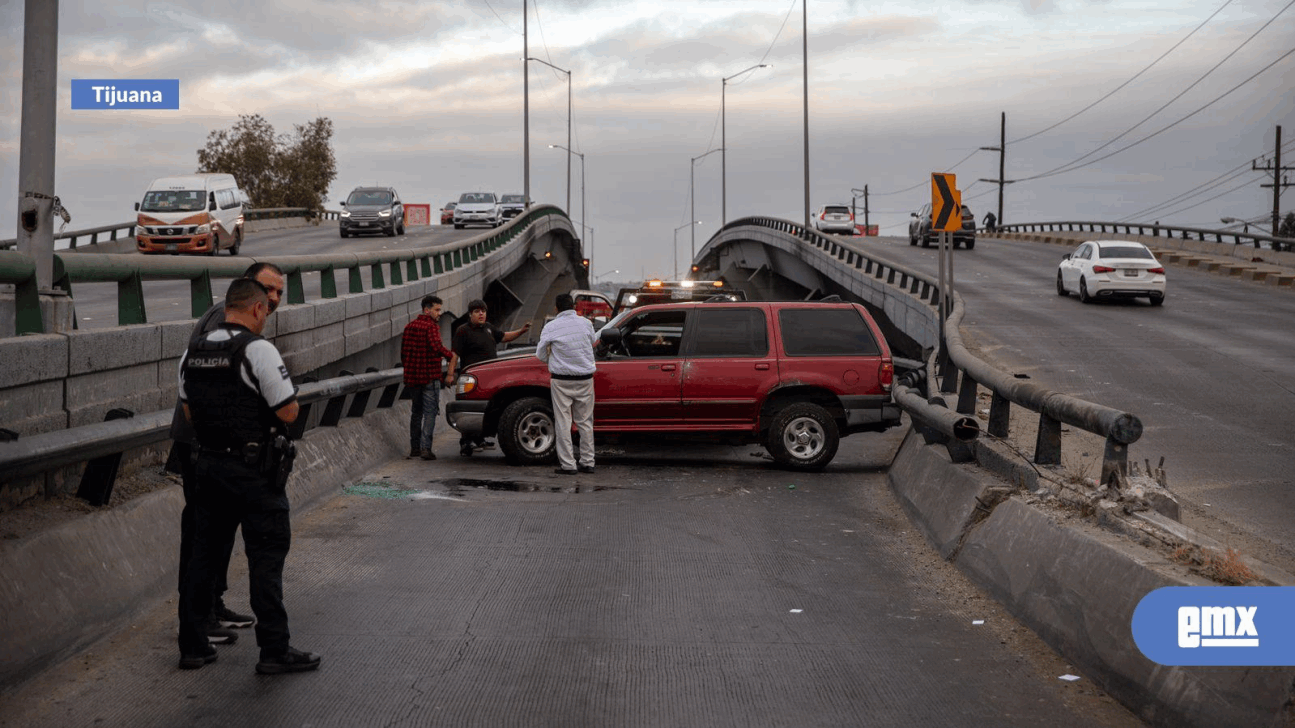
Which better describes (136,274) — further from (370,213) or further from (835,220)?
(835,220)

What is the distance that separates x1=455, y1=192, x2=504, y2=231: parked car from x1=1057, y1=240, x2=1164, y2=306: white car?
1361 inches

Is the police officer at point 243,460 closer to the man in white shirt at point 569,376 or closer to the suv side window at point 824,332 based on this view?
the man in white shirt at point 569,376

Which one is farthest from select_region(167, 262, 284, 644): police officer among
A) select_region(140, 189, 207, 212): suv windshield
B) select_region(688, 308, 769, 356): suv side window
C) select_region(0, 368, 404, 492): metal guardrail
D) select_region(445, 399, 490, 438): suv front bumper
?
select_region(140, 189, 207, 212): suv windshield

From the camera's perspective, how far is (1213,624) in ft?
17.4

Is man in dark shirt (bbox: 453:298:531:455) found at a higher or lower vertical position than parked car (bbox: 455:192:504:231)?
lower

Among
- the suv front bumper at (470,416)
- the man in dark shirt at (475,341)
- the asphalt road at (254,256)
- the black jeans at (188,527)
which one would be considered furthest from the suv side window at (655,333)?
the black jeans at (188,527)

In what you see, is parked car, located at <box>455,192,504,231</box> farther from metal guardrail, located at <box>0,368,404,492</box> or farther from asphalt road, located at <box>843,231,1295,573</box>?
metal guardrail, located at <box>0,368,404,492</box>

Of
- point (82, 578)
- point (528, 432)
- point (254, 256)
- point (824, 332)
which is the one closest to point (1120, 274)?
point (824, 332)

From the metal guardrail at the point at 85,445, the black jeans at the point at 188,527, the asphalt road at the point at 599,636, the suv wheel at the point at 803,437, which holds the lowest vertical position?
the asphalt road at the point at 599,636

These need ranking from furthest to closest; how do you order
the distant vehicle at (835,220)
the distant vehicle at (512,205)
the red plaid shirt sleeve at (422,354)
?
the distant vehicle at (835,220)
the distant vehicle at (512,205)
the red plaid shirt sleeve at (422,354)

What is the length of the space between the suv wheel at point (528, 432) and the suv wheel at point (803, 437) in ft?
8.32

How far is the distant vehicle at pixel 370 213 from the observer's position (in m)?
54.8

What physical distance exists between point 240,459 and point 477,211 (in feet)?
190

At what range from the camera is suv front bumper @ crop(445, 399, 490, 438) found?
15.1 m
